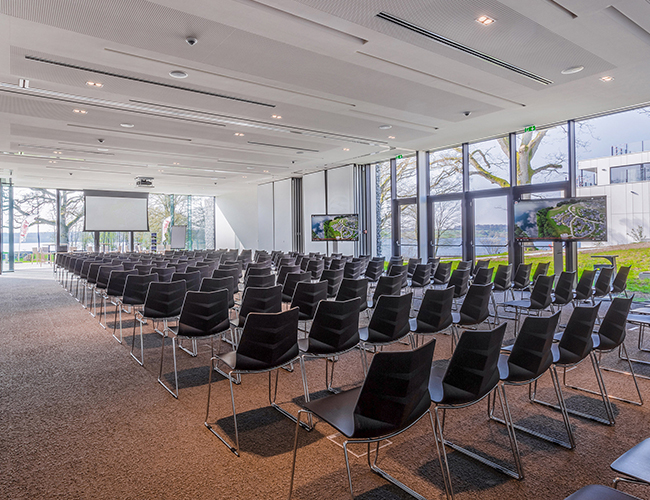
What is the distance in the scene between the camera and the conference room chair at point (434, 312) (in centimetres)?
420

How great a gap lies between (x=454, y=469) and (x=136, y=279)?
4.82 metres

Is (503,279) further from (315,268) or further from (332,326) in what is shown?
(332,326)

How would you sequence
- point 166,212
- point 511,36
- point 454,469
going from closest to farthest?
point 454,469 < point 511,36 < point 166,212

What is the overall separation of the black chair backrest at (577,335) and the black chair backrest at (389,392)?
1.64m

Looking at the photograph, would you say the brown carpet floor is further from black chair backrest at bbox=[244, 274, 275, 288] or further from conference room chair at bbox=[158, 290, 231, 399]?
black chair backrest at bbox=[244, 274, 275, 288]

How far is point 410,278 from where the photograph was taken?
326 inches

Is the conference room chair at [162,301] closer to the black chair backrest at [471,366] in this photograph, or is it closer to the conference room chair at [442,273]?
the black chair backrest at [471,366]

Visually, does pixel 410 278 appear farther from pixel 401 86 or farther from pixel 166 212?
pixel 166 212

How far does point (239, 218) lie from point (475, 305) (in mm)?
18603

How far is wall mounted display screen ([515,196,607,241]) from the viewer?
27.6 feet

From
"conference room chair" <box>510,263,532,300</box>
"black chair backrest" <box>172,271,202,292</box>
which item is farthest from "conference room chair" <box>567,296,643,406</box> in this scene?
"black chair backrest" <box>172,271,202,292</box>

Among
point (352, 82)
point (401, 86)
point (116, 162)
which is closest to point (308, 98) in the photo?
point (352, 82)

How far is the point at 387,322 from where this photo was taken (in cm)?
387

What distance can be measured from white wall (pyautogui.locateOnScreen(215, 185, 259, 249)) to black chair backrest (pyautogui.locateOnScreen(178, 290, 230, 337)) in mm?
16600
